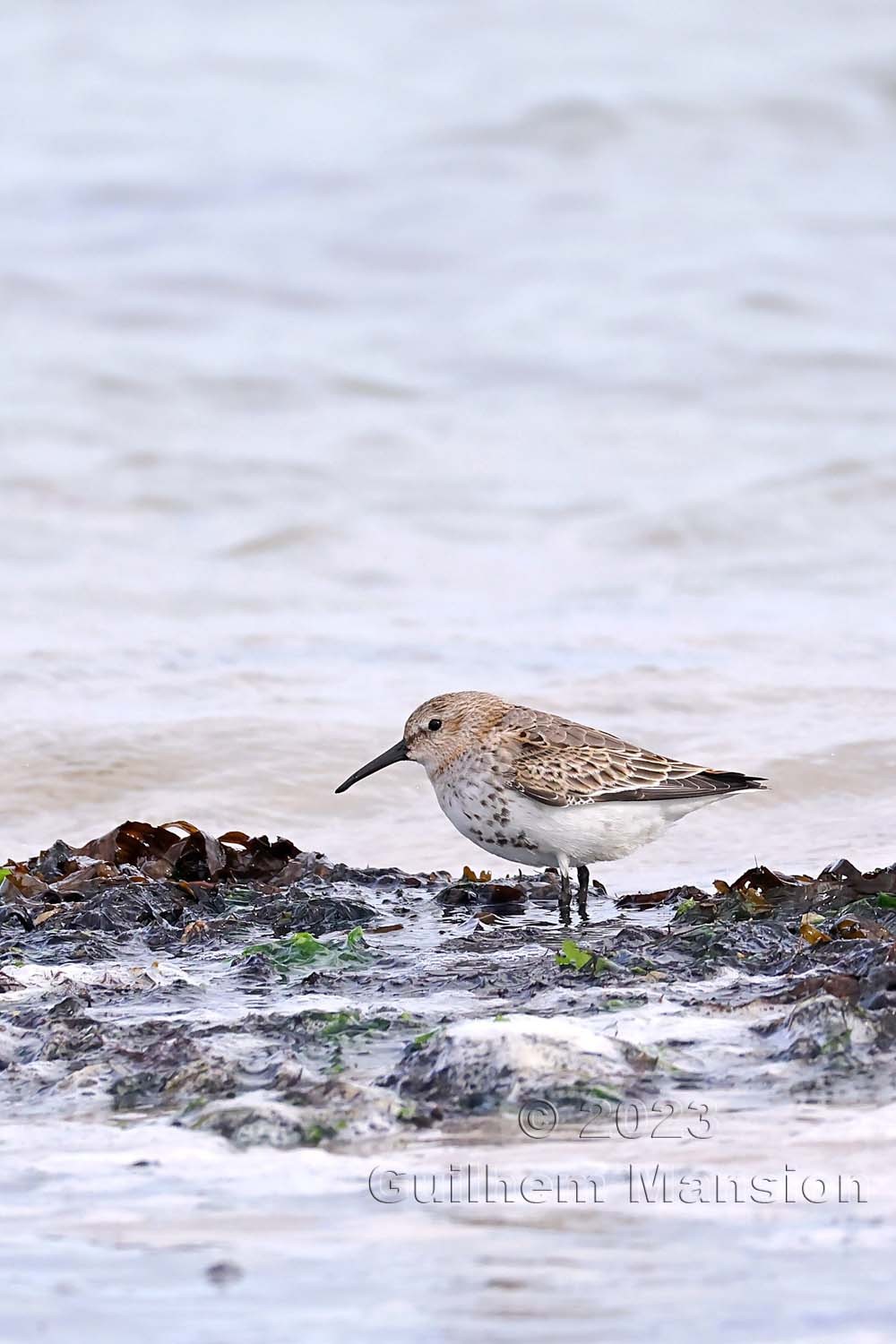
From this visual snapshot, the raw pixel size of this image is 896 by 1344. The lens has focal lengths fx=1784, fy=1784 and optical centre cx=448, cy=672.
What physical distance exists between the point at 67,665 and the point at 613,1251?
814 cm

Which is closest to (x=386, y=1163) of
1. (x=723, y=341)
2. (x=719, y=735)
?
(x=719, y=735)

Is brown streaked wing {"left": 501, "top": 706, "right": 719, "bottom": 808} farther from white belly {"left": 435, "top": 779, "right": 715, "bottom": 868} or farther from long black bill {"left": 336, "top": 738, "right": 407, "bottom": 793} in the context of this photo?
long black bill {"left": 336, "top": 738, "right": 407, "bottom": 793}

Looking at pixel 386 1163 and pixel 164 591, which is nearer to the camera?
pixel 386 1163

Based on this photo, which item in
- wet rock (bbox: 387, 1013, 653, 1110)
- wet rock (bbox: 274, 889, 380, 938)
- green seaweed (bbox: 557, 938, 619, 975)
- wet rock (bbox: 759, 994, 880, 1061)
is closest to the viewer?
wet rock (bbox: 387, 1013, 653, 1110)

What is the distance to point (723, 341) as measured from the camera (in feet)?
Result: 53.4

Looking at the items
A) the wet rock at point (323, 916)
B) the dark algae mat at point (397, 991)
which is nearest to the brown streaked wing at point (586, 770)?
the dark algae mat at point (397, 991)

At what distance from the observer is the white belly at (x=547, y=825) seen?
21.0 ft

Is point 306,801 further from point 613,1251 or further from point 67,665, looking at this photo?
point 613,1251

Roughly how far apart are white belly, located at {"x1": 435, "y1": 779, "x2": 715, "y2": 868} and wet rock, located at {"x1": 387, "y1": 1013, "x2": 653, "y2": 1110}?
2168 millimetres

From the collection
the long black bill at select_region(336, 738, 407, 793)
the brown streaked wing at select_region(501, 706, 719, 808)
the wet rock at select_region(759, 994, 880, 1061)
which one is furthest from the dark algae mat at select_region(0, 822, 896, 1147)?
the long black bill at select_region(336, 738, 407, 793)

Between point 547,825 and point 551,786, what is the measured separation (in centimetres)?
14

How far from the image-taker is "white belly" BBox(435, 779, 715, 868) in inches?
252

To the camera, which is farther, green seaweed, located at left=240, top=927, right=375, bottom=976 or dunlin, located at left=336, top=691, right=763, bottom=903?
dunlin, located at left=336, top=691, right=763, bottom=903

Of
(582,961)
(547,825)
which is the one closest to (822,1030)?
(582,961)
